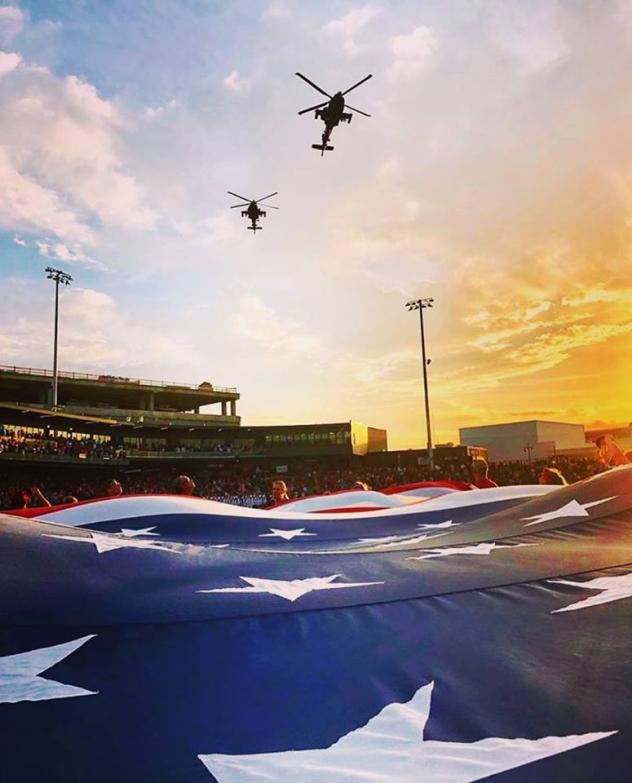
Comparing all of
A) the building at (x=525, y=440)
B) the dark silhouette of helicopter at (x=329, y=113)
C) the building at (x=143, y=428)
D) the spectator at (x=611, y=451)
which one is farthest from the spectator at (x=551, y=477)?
the building at (x=525, y=440)

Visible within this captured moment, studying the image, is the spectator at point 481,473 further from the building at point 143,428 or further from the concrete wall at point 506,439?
the concrete wall at point 506,439

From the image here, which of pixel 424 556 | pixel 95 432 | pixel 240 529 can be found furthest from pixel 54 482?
pixel 424 556

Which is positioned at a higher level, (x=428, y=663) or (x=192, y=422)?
(x=192, y=422)

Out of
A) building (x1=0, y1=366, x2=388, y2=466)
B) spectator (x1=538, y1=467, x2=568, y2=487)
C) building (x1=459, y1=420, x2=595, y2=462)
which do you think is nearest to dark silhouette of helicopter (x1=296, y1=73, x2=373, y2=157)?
spectator (x1=538, y1=467, x2=568, y2=487)

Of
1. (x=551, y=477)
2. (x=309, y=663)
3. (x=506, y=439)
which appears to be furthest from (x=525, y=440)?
(x=309, y=663)

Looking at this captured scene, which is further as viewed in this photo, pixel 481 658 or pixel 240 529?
pixel 240 529

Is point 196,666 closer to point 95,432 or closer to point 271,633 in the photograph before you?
point 271,633

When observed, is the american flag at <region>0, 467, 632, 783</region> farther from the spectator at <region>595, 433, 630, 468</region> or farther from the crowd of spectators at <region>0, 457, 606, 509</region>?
the crowd of spectators at <region>0, 457, 606, 509</region>
